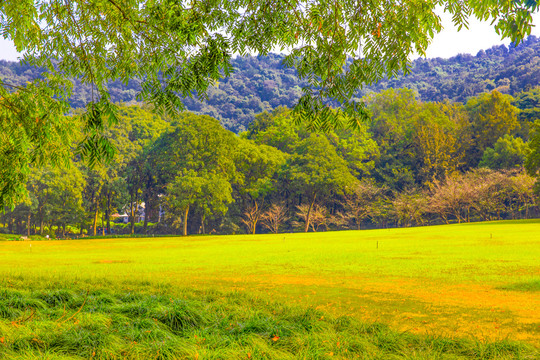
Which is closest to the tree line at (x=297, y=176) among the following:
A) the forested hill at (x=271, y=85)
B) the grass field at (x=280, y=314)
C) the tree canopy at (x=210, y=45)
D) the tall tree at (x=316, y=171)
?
the tall tree at (x=316, y=171)

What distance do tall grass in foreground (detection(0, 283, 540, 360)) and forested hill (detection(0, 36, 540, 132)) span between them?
66.2 meters

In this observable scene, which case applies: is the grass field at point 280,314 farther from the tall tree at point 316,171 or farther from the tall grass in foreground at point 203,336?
the tall tree at point 316,171

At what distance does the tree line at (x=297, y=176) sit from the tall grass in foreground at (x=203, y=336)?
36.5 metres

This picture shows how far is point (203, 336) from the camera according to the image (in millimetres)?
5219

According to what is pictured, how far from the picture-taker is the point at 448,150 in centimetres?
5434

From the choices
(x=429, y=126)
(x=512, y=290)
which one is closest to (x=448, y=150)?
(x=429, y=126)

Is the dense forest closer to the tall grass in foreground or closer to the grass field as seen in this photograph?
the grass field

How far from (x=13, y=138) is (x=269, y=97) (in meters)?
91.4

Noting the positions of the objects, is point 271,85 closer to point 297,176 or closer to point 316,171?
point 316,171

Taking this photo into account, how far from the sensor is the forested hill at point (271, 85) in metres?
76.8

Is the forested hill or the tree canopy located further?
the forested hill

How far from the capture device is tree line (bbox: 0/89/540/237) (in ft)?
151

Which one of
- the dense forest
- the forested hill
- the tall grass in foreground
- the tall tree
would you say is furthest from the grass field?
the forested hill

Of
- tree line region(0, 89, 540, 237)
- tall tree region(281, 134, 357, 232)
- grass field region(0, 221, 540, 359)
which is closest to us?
grass field region(0, 221, 540, 359)
